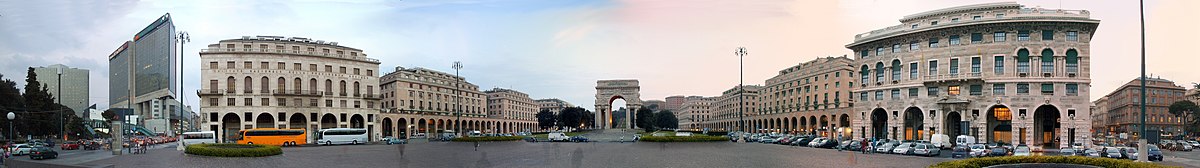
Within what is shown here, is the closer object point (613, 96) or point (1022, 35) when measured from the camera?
point (1022, 35)

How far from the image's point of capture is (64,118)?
271ft

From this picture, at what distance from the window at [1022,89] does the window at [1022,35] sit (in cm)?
359

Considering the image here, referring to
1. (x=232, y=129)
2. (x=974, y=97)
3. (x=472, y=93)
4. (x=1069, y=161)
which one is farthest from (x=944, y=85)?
(x=472, y=93)

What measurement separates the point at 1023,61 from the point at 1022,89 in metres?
2.22

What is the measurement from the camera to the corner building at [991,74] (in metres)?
54.6

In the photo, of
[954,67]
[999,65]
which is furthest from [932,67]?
[999,65]

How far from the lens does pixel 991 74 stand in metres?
56.5

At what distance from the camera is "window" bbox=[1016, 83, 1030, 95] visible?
55.8 m

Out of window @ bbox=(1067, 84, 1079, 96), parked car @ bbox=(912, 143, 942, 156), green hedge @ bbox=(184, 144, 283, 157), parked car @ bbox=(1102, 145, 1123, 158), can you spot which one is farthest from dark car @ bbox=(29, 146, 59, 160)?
window @ bbox=(1067, 84, 1079, 96)

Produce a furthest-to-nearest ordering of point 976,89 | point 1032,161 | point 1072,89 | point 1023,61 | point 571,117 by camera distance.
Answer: point 571,117 → point 976,89 → point 1023,61 → point 1072,89 → point 1032,161

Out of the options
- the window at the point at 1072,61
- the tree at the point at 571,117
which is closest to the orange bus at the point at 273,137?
the window at the point at 1072,61

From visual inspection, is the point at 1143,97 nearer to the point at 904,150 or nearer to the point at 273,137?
the point at 904,150

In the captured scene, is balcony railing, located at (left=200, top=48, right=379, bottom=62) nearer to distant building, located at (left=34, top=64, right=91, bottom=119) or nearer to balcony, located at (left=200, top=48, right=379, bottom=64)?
balcony, located at (left=200, top=48, right=379, bottom=64)

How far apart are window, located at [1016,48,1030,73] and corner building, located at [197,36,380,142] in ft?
218
